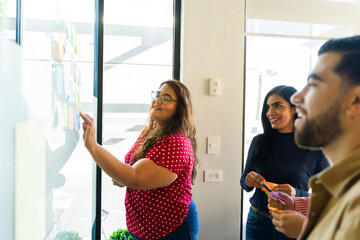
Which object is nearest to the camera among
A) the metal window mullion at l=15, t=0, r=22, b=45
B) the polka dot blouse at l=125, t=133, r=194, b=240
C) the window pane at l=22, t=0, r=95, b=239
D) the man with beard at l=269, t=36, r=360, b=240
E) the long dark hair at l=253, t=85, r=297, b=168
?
the man with beard at l=269, t=36, r=360, b=240

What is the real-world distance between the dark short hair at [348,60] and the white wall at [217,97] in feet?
5.41

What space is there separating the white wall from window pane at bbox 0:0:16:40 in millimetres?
1693

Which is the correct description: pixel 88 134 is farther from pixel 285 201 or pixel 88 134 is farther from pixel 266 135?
pixel 266 135

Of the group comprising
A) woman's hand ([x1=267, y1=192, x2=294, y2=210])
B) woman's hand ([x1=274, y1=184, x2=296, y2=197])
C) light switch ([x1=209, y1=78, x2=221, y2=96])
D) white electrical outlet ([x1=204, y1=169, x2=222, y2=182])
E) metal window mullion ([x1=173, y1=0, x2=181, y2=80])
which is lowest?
white electrical outlet ([x1=204, y1=169, x2=222, y2=182])

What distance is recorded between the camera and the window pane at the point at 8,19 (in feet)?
2.30

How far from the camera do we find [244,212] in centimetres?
261

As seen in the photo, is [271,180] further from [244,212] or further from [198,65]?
[198,65]

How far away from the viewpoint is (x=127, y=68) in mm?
2477

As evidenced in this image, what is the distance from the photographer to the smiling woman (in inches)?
70.9

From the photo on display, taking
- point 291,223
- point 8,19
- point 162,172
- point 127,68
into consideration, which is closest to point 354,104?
point 291,223

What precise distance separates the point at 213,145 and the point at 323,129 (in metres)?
1.68

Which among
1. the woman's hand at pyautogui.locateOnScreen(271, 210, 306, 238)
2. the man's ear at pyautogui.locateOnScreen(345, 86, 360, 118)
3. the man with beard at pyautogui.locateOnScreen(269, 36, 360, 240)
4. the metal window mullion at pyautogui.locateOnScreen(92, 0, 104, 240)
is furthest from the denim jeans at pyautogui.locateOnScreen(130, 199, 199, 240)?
the man's ear at pyautogui.locateOnScreen(345, 86, 360, 118)

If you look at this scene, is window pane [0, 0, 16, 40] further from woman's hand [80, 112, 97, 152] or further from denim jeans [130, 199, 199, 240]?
denim jeans [130, 199, 199, 240]

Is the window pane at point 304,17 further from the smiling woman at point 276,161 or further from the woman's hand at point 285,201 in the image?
the woman's hand at point 285,201
